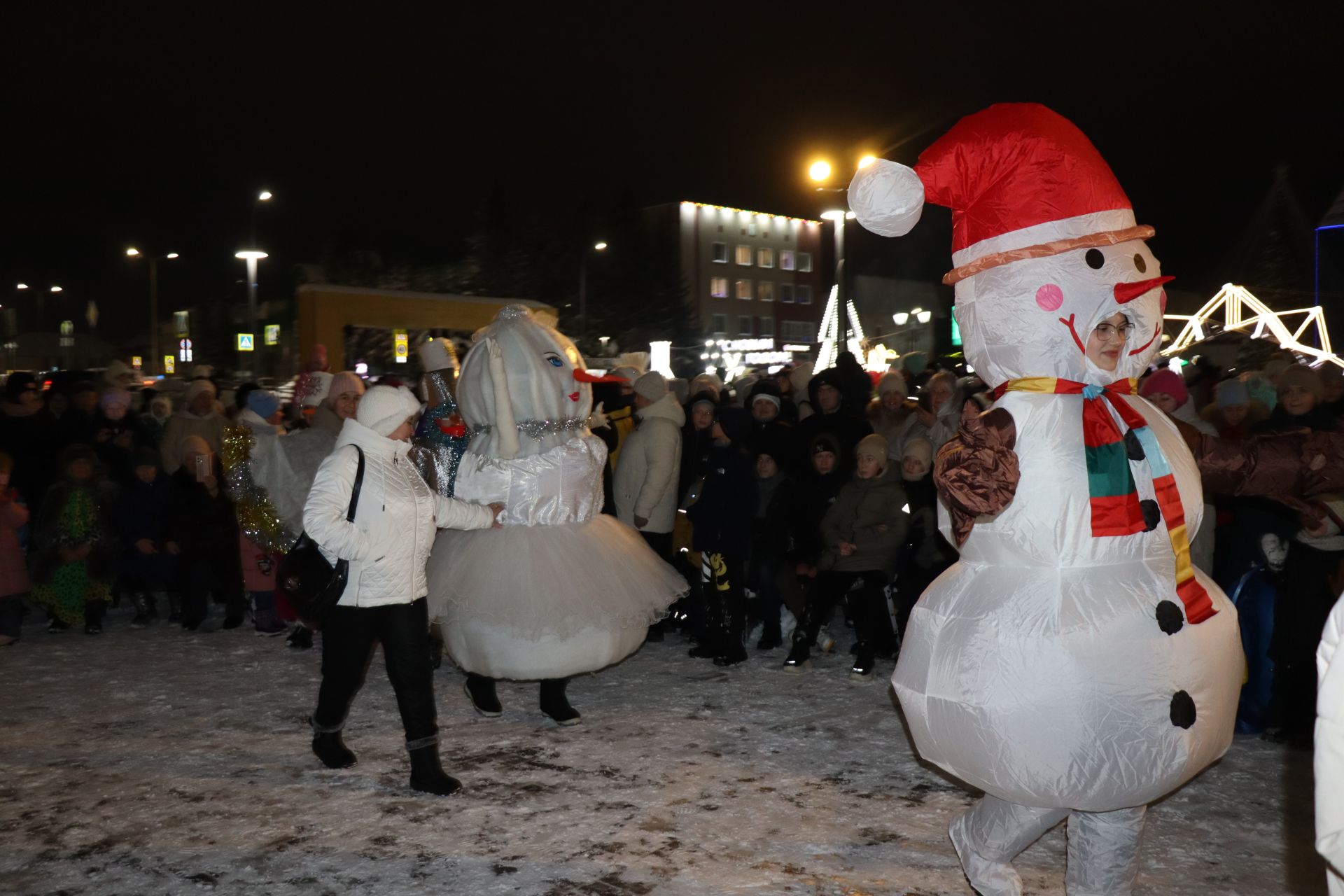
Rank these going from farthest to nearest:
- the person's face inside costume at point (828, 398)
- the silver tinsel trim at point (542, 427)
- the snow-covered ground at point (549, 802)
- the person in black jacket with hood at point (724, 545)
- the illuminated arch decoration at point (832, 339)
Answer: the illuminated arch decoration at point (832, 339) → the person's face inside costume at point (828, 398) → the person in black jacket with hood at point (724, 545) → the silver tinsel trim at point (542, 427) → the snow-covered ground at point (549, 802)

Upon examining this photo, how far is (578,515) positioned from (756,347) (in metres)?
55.2

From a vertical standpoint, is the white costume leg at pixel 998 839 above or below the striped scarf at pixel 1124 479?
below

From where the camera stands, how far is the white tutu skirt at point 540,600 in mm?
5465

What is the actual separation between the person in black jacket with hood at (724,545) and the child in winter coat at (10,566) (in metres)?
4.87

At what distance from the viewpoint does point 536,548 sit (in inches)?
222

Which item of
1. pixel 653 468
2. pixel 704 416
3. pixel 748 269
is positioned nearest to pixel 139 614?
pixel 653 468

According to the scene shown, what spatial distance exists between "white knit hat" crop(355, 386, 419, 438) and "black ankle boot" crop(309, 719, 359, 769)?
4.80 ft

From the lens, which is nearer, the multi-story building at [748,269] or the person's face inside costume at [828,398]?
the person's face inside costume at [828,398]

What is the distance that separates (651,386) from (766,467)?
105 centimetres

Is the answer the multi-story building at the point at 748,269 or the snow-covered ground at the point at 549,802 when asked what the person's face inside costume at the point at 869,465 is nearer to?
the snow-covered ground at the point at 549,802

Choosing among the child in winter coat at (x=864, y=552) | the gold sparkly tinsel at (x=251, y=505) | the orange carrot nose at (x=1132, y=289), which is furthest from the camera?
the gold sparkly tinsel at (x=251, y=505)

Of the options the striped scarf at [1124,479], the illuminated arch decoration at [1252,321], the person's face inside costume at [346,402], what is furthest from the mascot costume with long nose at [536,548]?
the illuminated arch decoration at [1252,321]

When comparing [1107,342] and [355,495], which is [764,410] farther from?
[1107,342]

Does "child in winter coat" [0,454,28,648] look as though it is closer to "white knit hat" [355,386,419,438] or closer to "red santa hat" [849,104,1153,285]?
"white knit hat" [355,386,419,438]
